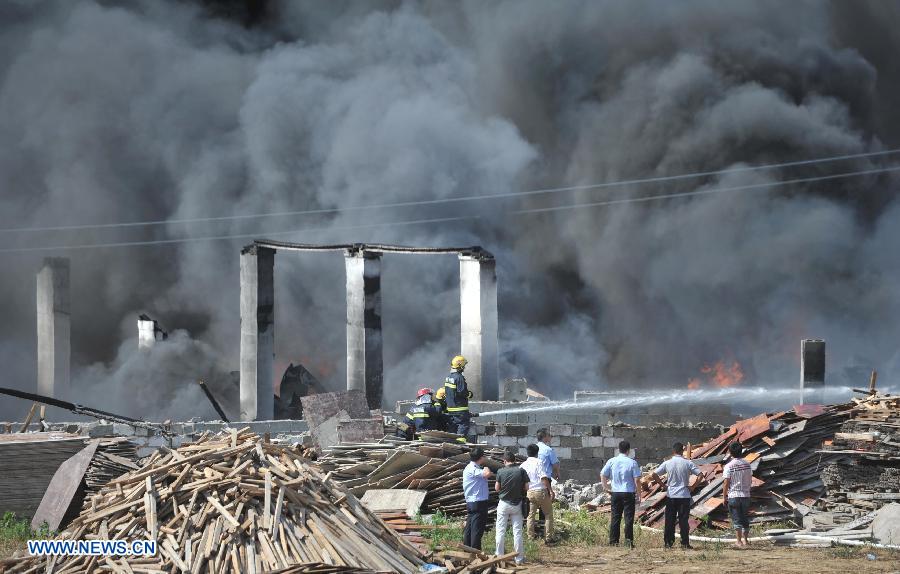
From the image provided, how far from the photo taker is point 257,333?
113 feet

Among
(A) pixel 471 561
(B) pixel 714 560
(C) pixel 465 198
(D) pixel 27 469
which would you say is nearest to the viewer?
(A) pixel 471 561

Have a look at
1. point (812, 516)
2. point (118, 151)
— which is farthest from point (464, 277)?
point (118, 151)

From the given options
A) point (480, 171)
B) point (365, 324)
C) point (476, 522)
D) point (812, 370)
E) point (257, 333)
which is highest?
point (480, 171)

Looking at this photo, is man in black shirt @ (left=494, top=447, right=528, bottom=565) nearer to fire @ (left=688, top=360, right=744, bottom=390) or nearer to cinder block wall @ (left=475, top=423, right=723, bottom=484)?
cinder block wall @ (left=475, top=423, right=723, bottom=484)

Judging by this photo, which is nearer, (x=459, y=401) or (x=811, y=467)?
(x=811, y=467)

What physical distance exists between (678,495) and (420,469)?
4535 millimetres

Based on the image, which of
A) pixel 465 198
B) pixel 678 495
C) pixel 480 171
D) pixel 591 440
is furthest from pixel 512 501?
pixel 480 171

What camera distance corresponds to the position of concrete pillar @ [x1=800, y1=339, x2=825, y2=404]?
30.0 metres

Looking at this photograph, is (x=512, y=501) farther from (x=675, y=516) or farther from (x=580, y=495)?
(x=580, y=495)

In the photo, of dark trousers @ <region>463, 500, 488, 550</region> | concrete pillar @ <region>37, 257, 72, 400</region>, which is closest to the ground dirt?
dark trousers @ <region>463, 500, 488, 550</region>

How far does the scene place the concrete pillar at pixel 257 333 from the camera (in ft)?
113

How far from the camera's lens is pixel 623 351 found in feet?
201

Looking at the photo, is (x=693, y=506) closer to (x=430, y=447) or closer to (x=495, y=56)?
(x=430, y=447)

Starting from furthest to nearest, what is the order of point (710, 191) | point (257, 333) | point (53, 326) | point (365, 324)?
point (710, 191)
point (53, 326)
point (257, 333)
point (365, 324)
